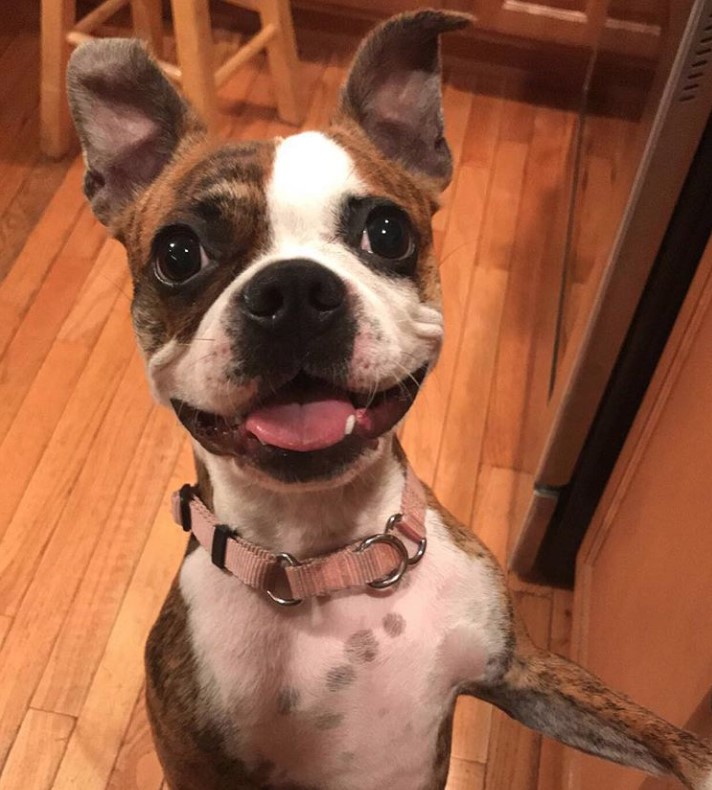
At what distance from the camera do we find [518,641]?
1309 millimetres

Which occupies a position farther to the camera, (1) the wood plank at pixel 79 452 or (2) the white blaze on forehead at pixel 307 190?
(1) the wood plank at pixel 79 452

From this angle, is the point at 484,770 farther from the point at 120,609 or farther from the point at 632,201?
the point at 632,201

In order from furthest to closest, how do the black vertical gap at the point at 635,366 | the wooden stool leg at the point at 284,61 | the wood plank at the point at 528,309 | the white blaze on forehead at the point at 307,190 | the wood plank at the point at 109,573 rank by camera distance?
1. the wooden stool leg at the point at 284,61
2. the wood plank at the point at 528,309
3. the wood plank at the point at 109,573
4. the black vertical gap at the point at 635,366
5. the white blaze on forehead at the point at 307,190

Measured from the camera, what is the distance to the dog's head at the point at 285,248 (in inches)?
39.5

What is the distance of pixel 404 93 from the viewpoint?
1.36 metres

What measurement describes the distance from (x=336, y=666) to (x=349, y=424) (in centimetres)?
36

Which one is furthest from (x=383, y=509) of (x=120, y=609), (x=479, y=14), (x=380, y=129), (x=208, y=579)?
(x=479, y=14)

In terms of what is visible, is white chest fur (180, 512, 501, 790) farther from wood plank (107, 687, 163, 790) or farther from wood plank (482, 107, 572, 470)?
wood plank (482, 107, 572, 470)

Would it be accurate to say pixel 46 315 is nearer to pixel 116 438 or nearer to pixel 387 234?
pixel 116 438

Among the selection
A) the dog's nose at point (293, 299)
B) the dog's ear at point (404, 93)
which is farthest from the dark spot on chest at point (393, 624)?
the dog's ear at point (404, 93)

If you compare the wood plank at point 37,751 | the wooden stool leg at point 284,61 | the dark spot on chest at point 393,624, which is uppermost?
the dark spot on chest at point 393,624

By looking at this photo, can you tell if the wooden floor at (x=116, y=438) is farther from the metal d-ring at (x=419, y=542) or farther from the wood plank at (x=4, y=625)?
the metal d-ring at (x=419, y=542)

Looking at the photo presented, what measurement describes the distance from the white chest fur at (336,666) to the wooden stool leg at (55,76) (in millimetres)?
2315

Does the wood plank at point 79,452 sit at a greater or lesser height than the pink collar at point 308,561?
lesser
